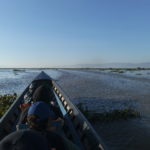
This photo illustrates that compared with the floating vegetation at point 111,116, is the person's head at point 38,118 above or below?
above

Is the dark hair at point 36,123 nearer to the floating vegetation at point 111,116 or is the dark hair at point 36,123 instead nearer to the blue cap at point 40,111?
the blue cap at point 40,111

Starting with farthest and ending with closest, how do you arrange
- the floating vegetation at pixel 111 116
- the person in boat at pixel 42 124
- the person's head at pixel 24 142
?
1. the floating vegetation at pixel 111 116
2. the person in boat at pixel 42 124
3. the person's head at pixel 24 142

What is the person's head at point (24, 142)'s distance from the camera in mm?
2182

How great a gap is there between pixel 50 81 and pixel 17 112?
1105cm

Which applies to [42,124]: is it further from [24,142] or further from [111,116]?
[111,116]

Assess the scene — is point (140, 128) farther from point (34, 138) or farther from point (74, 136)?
point (34, 138)

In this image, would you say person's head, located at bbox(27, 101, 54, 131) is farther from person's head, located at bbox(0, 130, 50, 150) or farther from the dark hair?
person's head, located at bbox(0, 130, 50, 150)

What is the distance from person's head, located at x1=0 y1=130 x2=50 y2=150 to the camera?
2.18 meters

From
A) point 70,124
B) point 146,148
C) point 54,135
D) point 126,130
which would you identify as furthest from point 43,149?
point 126,130

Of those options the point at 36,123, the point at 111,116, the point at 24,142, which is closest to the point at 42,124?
the point at 36,123

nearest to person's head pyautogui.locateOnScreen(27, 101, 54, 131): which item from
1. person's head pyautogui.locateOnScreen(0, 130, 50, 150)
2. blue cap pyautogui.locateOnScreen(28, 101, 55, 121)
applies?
blue cap pyautogui.locateOnScreen(28, 101, 55, 121)

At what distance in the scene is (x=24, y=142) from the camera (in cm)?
220

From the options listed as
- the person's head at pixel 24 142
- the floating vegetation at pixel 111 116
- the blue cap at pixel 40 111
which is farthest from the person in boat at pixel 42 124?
the floating vegetation at pixel 111 116

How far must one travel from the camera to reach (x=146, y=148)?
7789mm
